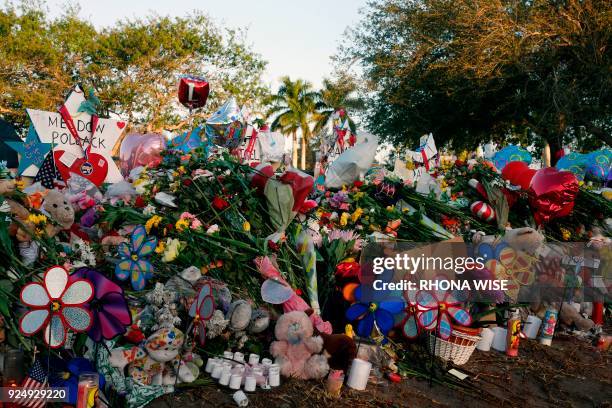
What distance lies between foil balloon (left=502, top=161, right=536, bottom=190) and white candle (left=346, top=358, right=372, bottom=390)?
3.85m

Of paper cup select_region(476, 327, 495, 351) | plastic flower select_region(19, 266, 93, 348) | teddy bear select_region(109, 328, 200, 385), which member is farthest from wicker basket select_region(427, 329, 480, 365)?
plastic flower select_region(19, 266, 93, 348)

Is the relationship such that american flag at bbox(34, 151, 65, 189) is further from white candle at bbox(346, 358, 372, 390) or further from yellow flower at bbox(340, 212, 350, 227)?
white candle at bbox(346, 358, 372, 390)

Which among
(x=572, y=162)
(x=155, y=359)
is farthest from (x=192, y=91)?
(x=572, y=162)

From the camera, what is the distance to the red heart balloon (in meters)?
6.10

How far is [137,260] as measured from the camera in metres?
3.97

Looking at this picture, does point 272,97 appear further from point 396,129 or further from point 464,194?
point 464,194

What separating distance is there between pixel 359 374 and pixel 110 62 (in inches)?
794

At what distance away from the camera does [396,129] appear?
1855 centimetres

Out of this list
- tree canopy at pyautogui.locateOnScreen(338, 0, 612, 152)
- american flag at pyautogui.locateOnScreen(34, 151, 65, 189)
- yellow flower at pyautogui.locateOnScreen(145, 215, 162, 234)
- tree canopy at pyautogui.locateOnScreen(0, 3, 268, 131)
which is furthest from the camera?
tree canopy at pyautogui.locateOnScreen(0, 3, 268, 131)

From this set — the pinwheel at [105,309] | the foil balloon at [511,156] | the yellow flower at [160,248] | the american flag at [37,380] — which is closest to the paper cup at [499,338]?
the yellow flower at [160,248]

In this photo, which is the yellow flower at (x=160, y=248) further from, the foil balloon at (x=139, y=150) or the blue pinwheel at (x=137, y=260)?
the foil balloon at (x=139, y=150)

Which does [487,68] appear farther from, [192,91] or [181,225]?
[181,225]

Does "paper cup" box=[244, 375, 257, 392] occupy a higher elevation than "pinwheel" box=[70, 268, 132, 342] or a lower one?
lower

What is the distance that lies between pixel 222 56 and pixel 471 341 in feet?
69.1
